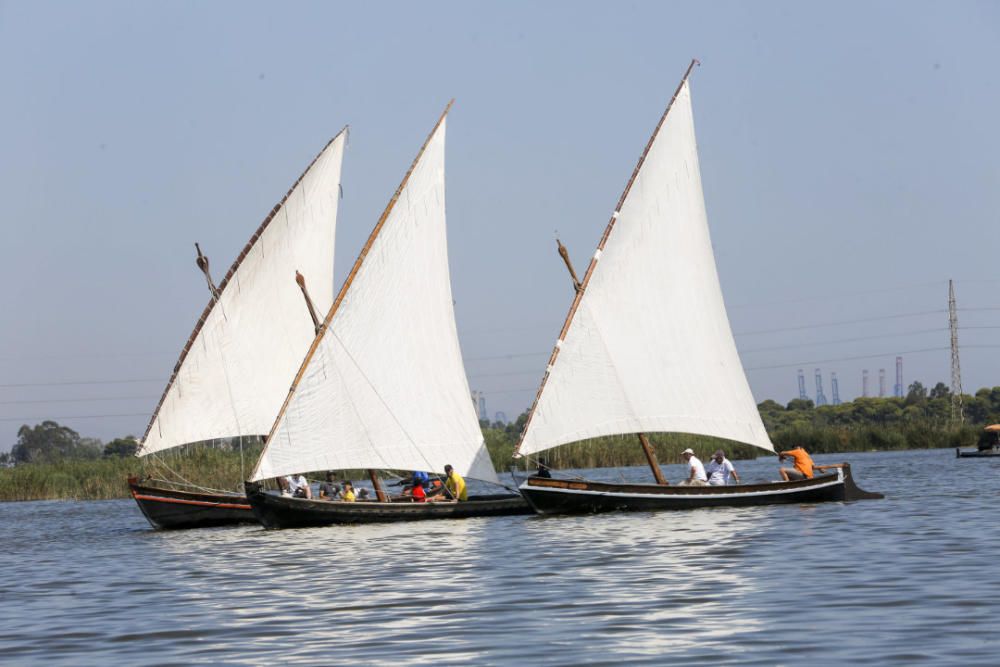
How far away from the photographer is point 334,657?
17125 mm

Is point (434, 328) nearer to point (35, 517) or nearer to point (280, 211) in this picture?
point (280, 211)

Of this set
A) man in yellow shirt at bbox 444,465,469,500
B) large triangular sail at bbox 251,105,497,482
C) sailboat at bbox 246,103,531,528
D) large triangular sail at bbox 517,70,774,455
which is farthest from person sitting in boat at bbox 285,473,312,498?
large triangular sail at bbox 517,70,774,455

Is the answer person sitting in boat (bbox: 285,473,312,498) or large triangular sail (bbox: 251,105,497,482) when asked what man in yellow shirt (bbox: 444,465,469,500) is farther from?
person sitting in boat (bbox: 285,473,312,498)

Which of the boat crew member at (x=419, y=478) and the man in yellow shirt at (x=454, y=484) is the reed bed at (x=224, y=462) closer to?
the boat crew member at (x=419, y=478)

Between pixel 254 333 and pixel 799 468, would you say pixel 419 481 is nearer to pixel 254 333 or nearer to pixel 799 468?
pixel 254 333

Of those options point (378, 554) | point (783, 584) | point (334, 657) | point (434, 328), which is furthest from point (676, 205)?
point (334, 657)

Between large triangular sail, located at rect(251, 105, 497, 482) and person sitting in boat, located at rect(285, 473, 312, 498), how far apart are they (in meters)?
2.37

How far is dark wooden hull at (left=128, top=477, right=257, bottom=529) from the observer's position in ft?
151

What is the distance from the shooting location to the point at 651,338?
40.4 meters

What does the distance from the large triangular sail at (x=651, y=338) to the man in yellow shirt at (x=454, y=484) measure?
10.0ft

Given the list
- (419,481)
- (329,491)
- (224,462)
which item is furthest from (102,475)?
(419,481)

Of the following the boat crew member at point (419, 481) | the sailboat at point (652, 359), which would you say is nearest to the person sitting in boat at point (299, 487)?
the boat crew member at point (419, 481)

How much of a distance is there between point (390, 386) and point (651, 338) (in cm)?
715

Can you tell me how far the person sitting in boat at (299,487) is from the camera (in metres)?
41.9
